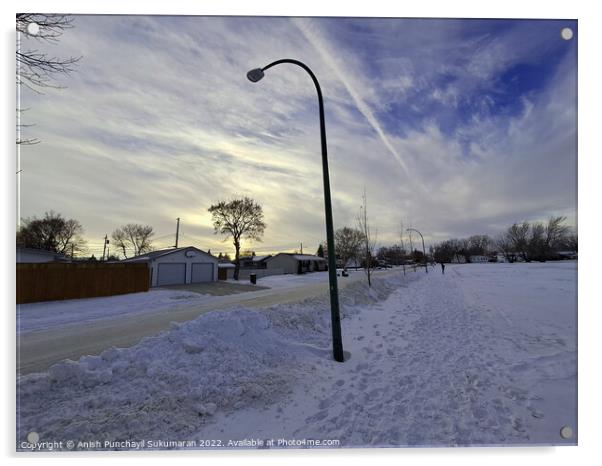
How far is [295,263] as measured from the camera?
143ft

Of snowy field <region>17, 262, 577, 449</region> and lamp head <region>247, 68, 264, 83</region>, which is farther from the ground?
lamp head <region>247, 68, 264, 83</region>

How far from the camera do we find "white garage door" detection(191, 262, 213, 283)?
2330 centimetres

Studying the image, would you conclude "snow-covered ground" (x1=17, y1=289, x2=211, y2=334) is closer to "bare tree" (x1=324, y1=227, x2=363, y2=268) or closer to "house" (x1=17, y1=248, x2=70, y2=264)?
"house" (x1=17, y1=248, x2=70, y2=264)

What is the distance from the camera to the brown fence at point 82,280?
1083cm

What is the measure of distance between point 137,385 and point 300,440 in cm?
197

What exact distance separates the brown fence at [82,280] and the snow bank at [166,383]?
8.10m

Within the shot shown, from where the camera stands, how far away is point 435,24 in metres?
3.66

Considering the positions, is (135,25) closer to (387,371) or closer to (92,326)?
(387,371)

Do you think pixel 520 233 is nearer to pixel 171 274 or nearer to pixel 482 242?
pixel 171 274

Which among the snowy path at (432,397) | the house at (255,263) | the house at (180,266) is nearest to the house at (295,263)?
the house at (255,263)

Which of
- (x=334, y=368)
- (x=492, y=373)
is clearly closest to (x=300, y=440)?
(x=334, y=368)

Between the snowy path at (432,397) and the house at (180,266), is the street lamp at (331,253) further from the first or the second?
the house at (180,266)

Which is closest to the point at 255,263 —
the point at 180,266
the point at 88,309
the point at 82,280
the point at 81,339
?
the point at 180,266

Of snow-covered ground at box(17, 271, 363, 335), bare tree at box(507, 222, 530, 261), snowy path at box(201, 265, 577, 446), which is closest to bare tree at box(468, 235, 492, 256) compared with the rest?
bare tree at box(507, 222, 530, 261)
